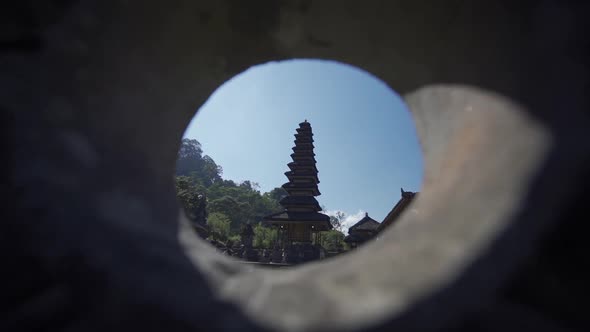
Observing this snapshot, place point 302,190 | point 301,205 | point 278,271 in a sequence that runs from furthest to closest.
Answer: point 302,190
point 301,205
point 278,271

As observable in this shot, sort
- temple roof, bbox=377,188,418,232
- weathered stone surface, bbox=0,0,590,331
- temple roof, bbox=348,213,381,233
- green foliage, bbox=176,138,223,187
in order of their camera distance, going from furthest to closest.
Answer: green foliage, bbox=176,138,223,187, temple roof, bbox=348,213,381,233, temple roof, bbox=377,188,418,232, weathered stone surface, bbox=0,0,590,331

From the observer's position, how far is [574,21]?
0.73 metres

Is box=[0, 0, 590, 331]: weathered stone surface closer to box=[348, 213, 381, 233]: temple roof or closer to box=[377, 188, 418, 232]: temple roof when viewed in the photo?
box=[377, 188, 418, 232]: temple roof

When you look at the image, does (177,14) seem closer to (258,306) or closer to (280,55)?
(280,55)

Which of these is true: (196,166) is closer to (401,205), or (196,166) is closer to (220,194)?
(220,194)

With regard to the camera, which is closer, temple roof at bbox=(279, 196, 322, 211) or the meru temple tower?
the meru temple tower

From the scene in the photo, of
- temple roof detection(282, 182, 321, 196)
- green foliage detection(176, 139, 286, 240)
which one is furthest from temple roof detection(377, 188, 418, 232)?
green foliage detection(176, 139, 286, 240)

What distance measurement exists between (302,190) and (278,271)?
72.0 ft

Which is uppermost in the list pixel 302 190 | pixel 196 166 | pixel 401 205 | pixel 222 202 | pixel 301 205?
pixel 196 166

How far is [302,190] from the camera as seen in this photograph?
908 inches

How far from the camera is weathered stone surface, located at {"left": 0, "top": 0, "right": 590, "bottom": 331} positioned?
68 centimetres

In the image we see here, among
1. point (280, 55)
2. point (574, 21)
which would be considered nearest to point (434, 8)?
point (574, 21)

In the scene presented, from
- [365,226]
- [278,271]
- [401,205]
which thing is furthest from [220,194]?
[278,271]

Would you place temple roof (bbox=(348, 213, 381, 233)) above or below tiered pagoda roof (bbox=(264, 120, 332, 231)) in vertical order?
below
